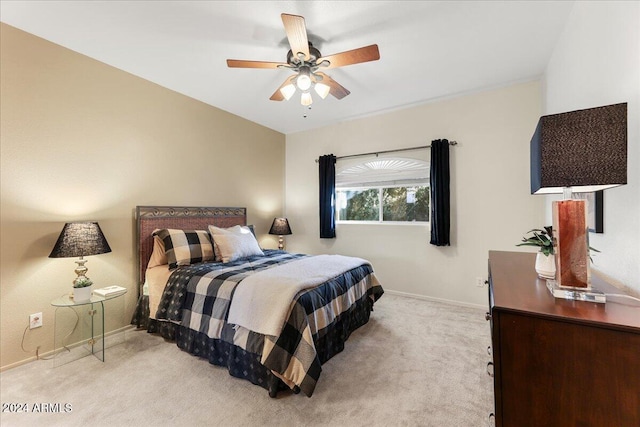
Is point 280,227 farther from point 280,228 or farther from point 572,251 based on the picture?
point 572,251

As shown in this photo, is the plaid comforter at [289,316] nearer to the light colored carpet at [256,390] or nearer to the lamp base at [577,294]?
the light colored carpet at [256,390]

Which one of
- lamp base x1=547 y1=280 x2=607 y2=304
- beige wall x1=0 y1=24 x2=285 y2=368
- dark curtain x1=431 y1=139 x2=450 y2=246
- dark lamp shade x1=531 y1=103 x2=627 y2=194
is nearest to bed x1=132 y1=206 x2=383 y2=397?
beige wall x1=0 y1=24 x2=285 y2=368

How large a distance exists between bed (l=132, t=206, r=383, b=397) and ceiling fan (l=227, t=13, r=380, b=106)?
1.69 m

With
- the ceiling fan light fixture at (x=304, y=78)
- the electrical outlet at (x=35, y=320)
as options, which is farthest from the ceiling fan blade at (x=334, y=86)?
the electrical outlet at (x=35, y=320)

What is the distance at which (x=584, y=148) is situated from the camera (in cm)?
89

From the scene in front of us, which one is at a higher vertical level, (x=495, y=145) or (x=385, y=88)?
(x=385, y=88)

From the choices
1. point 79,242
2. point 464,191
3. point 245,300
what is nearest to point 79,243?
point 79,242

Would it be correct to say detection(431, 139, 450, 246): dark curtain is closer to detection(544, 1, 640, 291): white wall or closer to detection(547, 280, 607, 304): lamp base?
detection(544, 1, 640, 291): white wall

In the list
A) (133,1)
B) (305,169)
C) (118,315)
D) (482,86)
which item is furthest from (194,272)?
(482,86)

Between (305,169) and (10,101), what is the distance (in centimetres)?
349

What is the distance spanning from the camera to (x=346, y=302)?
243 cm

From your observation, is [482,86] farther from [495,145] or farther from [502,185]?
[502,185]

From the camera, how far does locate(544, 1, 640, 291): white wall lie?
1155 mm

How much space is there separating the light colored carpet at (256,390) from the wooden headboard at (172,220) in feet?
3.00
